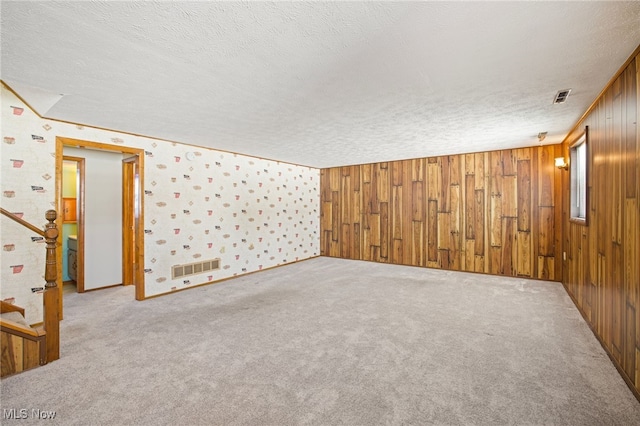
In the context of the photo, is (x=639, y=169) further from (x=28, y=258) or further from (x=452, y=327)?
(x=28, y=258)

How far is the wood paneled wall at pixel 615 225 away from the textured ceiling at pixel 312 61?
0.25m

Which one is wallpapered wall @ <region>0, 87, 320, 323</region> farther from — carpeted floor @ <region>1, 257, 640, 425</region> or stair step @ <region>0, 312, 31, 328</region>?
carpeted floor @ <region>1, 257, 640, 425</region>

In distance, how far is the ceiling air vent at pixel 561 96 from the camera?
2.58 metres

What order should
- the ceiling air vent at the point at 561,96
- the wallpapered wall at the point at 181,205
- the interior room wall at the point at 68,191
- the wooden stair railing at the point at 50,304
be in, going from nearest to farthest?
1. the wooden stair railing at the point at 50,304
2. the ceiling air vent at the point at 561,96
3. the wallpapered wall at the point at 181,205
4. the interior room wall at the point at 68,191

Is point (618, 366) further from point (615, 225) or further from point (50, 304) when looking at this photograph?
point (50, 304)

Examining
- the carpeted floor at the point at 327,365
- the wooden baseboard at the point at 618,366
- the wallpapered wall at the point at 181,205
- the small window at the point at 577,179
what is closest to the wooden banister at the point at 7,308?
the wallpapered wall at the point at 181,205

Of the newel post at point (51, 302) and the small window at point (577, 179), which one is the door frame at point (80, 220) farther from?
the small window at point (577, 179)

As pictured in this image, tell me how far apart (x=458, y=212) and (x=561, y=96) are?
10.5ft

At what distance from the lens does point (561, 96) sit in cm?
269

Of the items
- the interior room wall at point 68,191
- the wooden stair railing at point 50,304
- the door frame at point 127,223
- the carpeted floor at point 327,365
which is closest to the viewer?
the carpeted floor at point 327,365

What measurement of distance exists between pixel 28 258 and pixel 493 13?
4.57m

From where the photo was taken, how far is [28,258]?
9.82 ft

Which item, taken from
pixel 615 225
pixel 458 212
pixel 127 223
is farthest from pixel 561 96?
pixel 127 223

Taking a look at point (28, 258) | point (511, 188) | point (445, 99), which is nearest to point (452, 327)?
point (445, 99)
